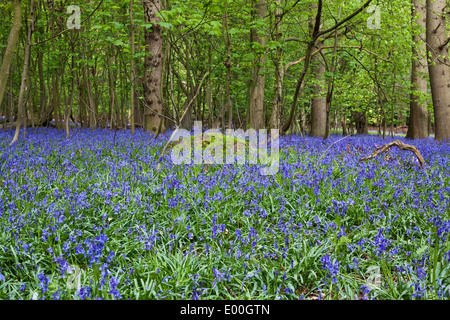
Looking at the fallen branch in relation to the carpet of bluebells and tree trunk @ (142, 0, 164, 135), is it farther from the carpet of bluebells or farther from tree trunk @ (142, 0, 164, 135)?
tree trunk @ (142, 0, 164, 135)

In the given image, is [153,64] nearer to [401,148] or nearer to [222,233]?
[401,148]

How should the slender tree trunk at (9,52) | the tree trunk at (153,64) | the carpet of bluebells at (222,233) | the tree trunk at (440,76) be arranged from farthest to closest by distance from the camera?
1. the tree trunk at (440,76)
2. the tree trunk at (153,64)
3. the slender tree trunk at (9,52)
4. the carpet of bluebells at (222,233)

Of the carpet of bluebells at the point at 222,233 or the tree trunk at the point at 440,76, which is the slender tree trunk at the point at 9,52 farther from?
the tree trunk at the point at 440,76

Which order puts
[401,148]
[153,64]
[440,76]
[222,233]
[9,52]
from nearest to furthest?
[222,233] → [9,52] → [401,148] → [153,64] → [440,76]

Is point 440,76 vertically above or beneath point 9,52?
above

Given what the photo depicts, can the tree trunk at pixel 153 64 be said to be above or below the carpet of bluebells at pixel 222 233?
above

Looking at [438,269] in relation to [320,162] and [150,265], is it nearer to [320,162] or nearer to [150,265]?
[150,265]

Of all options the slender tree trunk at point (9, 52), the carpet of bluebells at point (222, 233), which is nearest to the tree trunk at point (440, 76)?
the carpet of bluebells at point (222, 233)

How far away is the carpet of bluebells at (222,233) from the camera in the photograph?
2.43 m

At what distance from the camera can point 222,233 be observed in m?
3.19

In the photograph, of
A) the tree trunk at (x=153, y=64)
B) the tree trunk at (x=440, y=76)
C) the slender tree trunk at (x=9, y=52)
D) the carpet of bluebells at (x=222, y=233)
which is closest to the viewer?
the carpet of bluebells at (x=222, y=233)

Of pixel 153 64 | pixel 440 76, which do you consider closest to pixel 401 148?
pixel 440 76
